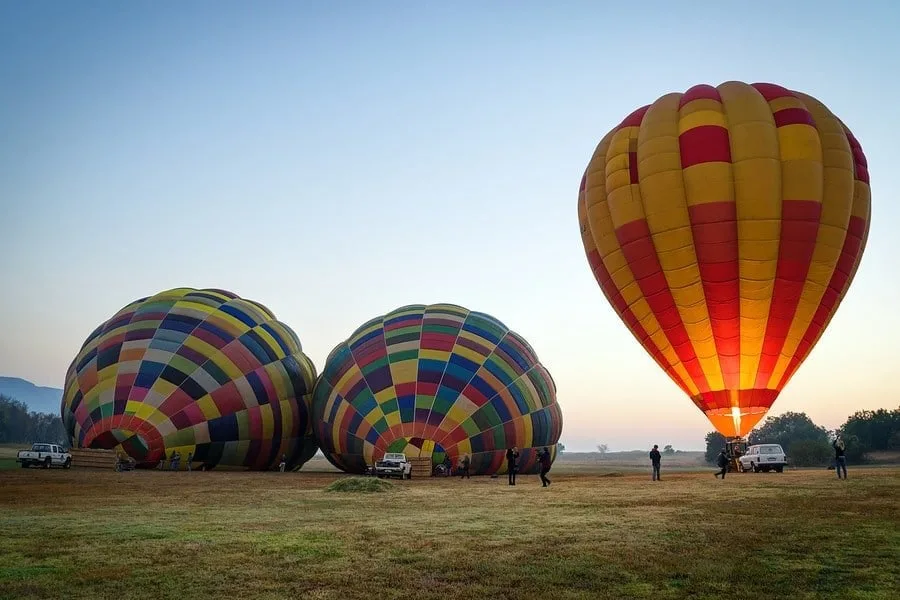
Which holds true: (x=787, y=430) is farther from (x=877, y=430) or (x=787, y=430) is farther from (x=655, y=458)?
(x=655, y=458)

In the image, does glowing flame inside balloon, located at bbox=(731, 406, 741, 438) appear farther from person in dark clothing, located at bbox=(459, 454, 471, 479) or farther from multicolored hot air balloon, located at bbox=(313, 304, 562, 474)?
person in dark clothing, located at bbox=(459, 454, 471, 479)

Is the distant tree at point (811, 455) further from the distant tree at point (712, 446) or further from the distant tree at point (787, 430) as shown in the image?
the distant tree at point (787, 430)

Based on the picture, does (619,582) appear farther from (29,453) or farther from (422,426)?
(29,453)

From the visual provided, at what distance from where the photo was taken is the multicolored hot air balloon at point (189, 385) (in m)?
20.7

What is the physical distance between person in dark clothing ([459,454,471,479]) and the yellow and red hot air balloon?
7146mm

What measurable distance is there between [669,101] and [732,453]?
11.5 meters

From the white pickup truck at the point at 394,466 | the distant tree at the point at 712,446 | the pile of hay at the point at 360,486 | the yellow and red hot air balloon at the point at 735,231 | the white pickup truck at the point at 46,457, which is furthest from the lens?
the distant tree at the point at 712,446

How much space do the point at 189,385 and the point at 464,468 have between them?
927 cm

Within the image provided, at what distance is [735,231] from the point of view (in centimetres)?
1884

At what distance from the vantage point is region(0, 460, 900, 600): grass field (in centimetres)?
533

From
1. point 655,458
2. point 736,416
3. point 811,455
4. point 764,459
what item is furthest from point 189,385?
point 811,455

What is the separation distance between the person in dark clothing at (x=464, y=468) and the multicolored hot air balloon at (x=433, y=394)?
0.95ft

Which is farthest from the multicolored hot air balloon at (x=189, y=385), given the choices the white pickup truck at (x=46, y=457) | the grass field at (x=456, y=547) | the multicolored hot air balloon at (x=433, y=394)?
the grass field at (x=456, y=547)

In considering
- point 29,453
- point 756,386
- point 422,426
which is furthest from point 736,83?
point 29,453
